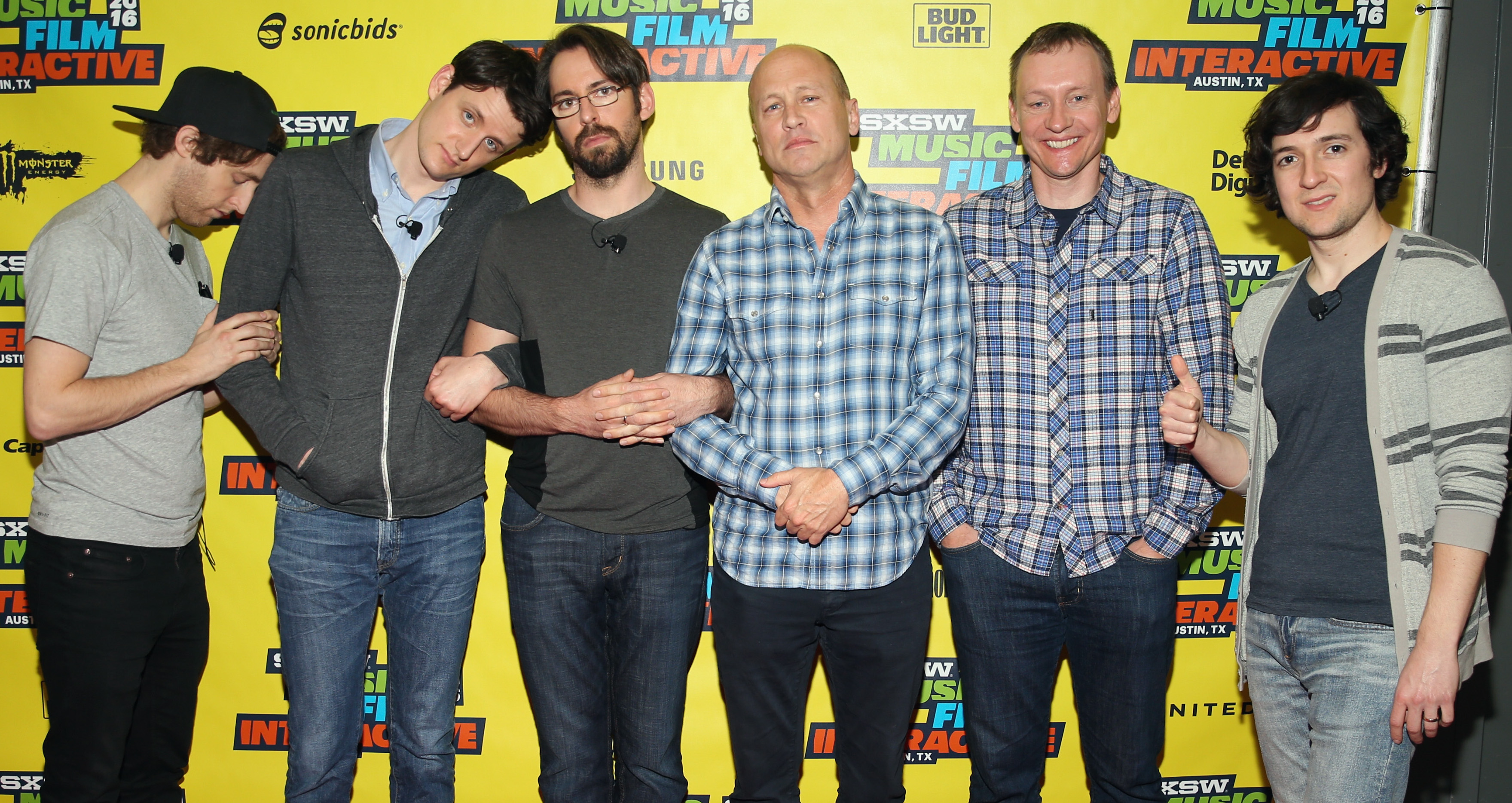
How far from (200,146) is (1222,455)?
9.65ft

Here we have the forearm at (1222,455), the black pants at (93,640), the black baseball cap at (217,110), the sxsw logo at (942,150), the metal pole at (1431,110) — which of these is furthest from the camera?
the sxsw logo at (942,150)

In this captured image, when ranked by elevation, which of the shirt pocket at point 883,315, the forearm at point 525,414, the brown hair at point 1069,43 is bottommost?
the forearm at point 525,414

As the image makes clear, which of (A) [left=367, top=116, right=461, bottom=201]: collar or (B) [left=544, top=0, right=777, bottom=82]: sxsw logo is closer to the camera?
(A) [left=367, top=116, right=461, bottom=201]: collar

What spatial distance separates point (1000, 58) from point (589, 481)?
2.09 metres

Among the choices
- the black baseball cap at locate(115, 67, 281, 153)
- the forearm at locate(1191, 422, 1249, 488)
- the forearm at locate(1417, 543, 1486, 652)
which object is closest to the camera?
the forearm at locate(1417, 543, 1486, 652)

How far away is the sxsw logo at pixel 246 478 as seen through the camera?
3109 mm

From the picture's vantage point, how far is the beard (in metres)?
2.35

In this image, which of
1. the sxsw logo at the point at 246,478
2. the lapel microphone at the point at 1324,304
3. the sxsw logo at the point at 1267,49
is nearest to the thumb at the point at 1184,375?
the lapel microphone at the point at 1324,304

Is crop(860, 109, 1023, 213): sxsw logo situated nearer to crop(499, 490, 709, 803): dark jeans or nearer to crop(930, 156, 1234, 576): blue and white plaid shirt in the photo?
crop(930, 156, 1234, 576): blue and white plaid shirt

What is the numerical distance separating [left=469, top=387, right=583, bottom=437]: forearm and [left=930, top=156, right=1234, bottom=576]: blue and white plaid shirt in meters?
1.09

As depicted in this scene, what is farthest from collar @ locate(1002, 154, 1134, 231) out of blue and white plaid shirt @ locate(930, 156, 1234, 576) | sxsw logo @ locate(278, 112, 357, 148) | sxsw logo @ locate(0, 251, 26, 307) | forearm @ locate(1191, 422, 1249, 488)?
sxsw logo @ locate(0, 251, 26, 307)

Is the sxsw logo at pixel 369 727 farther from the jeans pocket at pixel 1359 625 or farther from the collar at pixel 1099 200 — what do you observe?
the jeans pocket at pixel 1359 625

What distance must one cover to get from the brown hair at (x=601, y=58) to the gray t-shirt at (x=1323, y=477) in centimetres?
185

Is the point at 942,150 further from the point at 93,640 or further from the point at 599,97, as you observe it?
the point at 93,640
